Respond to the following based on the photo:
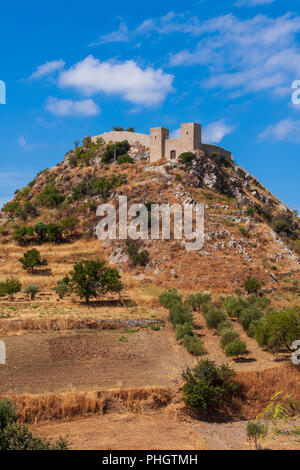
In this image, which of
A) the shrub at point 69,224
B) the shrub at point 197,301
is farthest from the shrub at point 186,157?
the shrub at point 197,301

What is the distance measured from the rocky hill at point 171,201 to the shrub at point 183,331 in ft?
41.8

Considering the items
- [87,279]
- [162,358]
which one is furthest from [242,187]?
[162,358]

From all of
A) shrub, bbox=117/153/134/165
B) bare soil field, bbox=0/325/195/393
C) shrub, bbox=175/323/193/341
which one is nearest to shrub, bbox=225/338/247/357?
bare soil field, bbox=0/325/195/393

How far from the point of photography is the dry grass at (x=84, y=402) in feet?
44.2

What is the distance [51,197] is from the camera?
205 feet

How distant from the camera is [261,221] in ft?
167

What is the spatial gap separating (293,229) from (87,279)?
1392 inches

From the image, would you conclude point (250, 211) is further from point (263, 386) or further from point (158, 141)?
point (263, 386)

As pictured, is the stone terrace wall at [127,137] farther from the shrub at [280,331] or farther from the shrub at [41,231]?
→ the shrub at [280,331]

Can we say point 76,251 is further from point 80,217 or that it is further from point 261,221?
point 261,221

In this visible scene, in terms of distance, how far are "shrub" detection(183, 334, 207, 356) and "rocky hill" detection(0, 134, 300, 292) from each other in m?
14.4

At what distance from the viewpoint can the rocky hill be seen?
3766 cm

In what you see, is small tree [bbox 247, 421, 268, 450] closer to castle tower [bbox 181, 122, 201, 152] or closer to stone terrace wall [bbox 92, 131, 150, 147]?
castle tower [bbox 181, 122, 201, 152]

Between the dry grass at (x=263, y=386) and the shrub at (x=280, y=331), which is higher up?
the shrub at (x=280, y=331)
